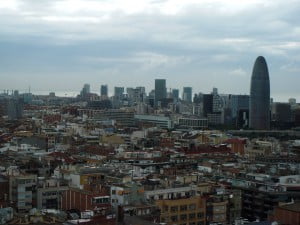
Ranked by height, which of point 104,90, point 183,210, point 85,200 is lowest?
point 183,210

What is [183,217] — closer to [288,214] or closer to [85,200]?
[85,200]

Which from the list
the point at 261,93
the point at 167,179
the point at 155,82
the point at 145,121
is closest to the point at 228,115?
the point at 261,93

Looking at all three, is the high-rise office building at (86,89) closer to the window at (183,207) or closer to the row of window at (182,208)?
the row of window at (182,208)

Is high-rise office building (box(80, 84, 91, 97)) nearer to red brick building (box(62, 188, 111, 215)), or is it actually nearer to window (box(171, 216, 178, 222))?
red brick building (box(62, 188, 111, 215))

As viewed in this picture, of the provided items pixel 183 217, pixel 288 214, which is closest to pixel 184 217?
pixel 183 217

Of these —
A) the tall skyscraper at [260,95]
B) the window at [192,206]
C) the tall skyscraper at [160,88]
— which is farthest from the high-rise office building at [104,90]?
the window at [192,206]

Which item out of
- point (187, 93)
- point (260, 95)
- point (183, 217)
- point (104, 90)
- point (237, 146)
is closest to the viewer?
point (183, 217)

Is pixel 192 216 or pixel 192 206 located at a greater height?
pixel 192 206

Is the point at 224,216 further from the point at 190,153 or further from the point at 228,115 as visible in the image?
the point at 228,115

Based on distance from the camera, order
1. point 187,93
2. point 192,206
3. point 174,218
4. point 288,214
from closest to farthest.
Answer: point 288,214, point 174,218, point 192,206, point 187,93
